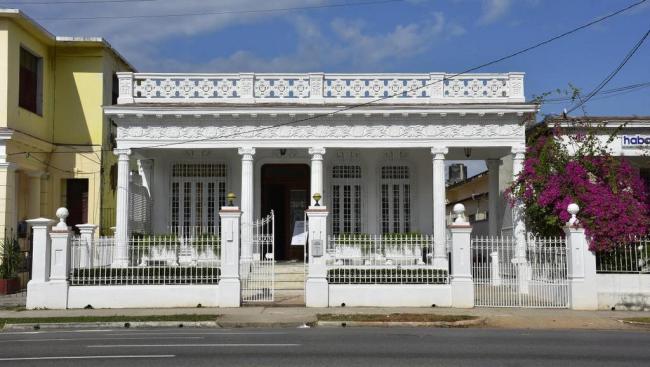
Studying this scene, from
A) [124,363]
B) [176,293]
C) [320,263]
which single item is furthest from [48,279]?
[124,363]

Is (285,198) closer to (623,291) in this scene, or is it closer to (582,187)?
(582,187)

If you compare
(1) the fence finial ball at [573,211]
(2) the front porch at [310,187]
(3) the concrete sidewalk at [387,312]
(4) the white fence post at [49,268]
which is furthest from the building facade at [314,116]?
(3) the concrete sidewalk at [387,312]

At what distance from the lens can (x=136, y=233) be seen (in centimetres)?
2244

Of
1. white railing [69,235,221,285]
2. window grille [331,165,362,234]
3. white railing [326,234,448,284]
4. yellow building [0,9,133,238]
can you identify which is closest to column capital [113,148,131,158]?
yellow building [0,9,133,238]

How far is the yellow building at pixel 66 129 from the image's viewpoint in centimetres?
2359

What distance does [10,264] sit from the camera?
21.2 metres

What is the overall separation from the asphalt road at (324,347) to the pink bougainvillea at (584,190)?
4778 mm

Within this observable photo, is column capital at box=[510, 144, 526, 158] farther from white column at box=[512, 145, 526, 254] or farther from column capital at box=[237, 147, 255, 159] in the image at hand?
column capital at box=[237, 147, 255, 159]

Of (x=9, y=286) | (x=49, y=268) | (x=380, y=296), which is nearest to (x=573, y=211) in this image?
(x=380, y=296)

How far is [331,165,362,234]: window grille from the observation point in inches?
971

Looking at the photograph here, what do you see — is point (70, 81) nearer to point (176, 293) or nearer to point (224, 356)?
point (176, 293)

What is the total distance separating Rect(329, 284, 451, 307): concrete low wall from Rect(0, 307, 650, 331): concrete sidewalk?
0.39 metres

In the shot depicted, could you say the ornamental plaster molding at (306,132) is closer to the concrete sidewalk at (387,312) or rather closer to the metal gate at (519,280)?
the metal gate at (519,280)

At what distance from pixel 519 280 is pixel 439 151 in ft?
18.2
